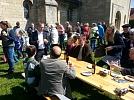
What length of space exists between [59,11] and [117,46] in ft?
39.8

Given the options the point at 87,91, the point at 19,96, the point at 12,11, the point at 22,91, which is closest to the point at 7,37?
the point at 22,91

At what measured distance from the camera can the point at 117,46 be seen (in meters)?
3.58

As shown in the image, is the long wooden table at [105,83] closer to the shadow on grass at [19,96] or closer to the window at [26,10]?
the shadow on grass at [19,96]

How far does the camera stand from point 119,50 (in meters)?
3.68

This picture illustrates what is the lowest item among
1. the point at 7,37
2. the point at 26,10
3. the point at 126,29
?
the point at 7,37

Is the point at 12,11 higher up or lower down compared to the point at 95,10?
lower down

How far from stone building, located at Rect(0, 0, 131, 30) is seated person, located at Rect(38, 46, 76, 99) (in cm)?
975

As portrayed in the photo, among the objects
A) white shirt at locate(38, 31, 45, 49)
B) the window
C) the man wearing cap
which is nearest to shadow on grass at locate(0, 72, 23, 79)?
white shirt at locate(38, 31, 45, 49)

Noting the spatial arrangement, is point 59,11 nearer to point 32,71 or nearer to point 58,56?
point 32,71

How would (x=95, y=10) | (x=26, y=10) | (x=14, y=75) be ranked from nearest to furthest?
(x=14, y=75) → (x=26, y=10) → (x=95, y=10)

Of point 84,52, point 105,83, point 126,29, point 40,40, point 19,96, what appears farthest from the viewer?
point 40,40

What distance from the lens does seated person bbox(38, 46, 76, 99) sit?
2299 millimetres

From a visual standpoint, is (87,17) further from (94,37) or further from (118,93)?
(118,93)

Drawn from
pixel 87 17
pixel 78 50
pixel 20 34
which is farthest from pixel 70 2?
pixel 78 50
